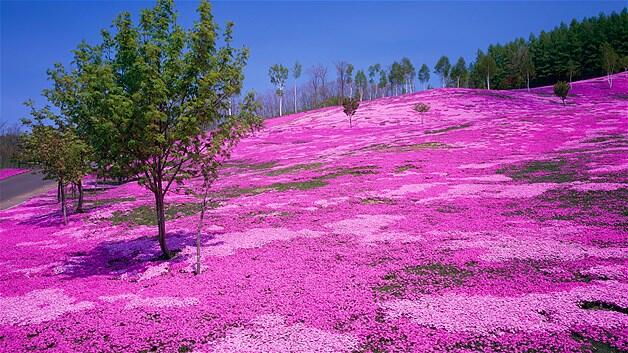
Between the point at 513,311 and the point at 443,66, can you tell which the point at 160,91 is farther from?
the point at 443,66

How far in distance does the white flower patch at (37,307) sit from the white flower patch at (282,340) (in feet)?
15.4

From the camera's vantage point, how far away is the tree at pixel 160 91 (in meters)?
10.8

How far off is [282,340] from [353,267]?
4342 millimetres

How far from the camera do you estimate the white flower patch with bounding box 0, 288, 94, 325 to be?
9.23 m

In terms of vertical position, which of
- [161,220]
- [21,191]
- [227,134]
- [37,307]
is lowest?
[37,307]

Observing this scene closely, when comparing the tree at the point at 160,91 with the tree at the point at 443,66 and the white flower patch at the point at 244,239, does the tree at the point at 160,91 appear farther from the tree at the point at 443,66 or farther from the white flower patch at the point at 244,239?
the tree at the point at 443,66

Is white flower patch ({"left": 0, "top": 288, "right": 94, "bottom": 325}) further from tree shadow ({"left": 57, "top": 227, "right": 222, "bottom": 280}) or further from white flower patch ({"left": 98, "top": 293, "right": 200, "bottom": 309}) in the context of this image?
tree shadow ({"left": 57, "top": 227, "right": 222, "bottom": 280})

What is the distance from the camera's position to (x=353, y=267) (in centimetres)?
1123

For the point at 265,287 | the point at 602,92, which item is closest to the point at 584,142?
the point at 265,287

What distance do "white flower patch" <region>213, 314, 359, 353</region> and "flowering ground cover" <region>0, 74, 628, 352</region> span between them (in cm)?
4

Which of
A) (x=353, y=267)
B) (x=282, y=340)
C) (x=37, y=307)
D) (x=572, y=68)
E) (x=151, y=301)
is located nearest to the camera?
(x=282, y=340)

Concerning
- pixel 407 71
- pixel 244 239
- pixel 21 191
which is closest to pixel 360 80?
pixel 407 71

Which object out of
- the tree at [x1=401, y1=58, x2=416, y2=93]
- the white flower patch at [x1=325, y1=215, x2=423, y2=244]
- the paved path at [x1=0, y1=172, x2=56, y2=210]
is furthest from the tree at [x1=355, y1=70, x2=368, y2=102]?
the white flower patch at [x1=325, y1=215, x2=423, y2=244]

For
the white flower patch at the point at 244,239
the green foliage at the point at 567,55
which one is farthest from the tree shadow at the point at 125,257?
the green foliage at the point at 567,55
